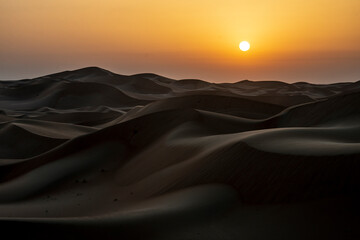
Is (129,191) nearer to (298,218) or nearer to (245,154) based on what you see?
(245,154)

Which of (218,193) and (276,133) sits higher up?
(276,133)

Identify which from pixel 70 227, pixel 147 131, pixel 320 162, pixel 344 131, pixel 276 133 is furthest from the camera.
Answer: pixel 147 131

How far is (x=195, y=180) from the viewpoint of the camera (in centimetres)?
541

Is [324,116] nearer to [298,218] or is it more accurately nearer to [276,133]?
[276,133]

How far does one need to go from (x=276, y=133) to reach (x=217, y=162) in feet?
3.43

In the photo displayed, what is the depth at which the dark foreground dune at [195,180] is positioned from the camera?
13.1 ft

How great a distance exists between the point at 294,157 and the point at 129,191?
93.7 inches

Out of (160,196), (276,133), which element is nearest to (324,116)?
(276,133)

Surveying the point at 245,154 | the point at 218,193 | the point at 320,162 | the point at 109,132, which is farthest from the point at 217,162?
the point at 109,132

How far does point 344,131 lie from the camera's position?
6.77m

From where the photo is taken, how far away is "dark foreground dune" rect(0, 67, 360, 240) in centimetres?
398

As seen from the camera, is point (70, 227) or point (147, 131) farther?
point (147, 131)

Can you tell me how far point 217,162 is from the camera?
5570mm

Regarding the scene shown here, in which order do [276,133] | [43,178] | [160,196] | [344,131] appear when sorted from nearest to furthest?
[160,196] < [276,133] < [344,131] < [43,178]
